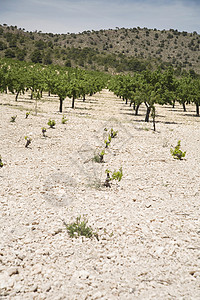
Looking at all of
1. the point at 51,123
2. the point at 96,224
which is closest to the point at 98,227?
the point at 96,224

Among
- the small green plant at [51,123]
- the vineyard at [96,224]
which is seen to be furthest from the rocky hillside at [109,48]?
the vineyard at [96,224]

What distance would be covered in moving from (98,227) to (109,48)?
152501mm

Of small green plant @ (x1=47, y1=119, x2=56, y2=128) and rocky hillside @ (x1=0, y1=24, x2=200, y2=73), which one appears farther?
rocky hillside @ (x1=0, y1=24, x2=200, y2=73)

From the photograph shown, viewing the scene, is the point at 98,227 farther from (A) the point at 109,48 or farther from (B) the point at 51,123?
(A) the point at 109,48

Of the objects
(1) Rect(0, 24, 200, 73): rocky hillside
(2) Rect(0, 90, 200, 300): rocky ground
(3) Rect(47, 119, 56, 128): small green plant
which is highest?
(1) Rect(0, 24, 200, 73): rocky hillside

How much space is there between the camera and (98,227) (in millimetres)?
7344

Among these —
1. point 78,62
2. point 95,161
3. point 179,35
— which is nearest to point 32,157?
point 95,161

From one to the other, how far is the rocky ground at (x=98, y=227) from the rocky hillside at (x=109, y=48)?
9782 centimetres

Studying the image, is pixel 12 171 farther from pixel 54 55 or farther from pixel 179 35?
pixel 179 35

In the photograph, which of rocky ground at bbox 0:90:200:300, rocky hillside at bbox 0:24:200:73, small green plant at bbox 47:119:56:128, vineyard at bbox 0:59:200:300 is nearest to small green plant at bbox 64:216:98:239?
vineyard at bbox 0:59:200:300

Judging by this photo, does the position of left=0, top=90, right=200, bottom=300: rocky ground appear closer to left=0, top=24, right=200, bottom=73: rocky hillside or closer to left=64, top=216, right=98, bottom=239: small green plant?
left=64, top=216, right=98, bottom=239: small green plant

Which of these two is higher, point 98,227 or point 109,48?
point 109,48

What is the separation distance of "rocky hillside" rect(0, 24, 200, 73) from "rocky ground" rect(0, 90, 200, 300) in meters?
97.8

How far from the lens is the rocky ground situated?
5.21 metres
